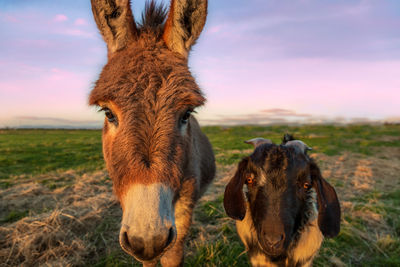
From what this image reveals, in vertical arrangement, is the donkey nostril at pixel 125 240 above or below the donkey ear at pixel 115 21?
below

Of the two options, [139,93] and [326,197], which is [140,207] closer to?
[139,93]

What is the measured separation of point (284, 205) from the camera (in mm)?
2824

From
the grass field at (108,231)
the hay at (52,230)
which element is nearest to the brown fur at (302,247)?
the grass field at (108,231)

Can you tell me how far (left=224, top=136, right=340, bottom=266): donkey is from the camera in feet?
9.08

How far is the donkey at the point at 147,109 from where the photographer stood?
5.58ft

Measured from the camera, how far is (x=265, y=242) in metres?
2.66

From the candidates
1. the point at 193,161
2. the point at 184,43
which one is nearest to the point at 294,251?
the point at 193,161

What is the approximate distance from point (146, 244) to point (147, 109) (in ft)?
3.79

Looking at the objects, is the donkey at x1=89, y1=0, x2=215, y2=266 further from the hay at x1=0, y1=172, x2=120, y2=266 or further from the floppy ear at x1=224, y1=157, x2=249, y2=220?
the hay at x1=0, y1=172, x2=120, y2=266

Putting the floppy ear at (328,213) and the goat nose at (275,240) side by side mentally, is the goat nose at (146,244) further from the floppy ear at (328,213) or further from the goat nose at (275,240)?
the floppy ear at (328,213)

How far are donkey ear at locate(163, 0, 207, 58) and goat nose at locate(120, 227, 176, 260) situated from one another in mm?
2048

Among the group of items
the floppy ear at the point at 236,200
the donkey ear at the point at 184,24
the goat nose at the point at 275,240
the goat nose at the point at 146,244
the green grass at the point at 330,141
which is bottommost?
the green grass at the point at 330,141

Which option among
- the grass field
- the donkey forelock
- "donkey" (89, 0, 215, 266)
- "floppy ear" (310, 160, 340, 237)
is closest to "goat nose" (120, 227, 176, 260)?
"donkey" (89, 0, 215, 266)

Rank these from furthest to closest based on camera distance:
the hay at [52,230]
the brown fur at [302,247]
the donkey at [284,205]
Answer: the hay at [52,230], the brown fur at [302,247], the donkey at [284,205]
